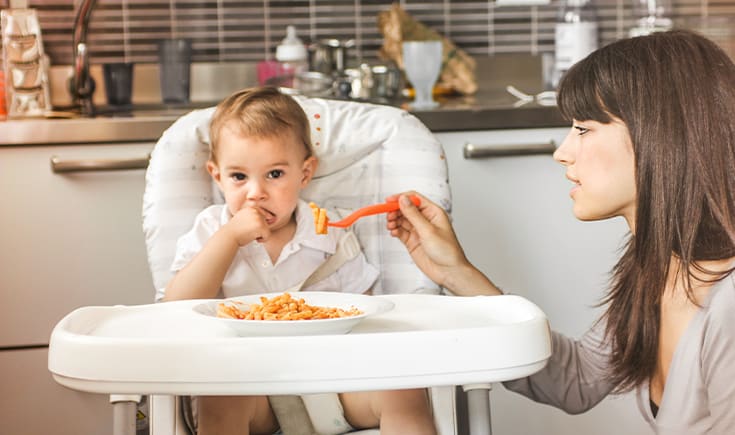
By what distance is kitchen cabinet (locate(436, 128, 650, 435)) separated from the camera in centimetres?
209

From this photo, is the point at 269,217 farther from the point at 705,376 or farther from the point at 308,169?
the point at 705,376

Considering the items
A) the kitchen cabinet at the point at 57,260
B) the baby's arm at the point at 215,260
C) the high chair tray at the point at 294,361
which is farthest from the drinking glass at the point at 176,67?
the high chair tray at the point at 294,361

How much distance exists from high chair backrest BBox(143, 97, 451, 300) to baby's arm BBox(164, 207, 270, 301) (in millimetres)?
112

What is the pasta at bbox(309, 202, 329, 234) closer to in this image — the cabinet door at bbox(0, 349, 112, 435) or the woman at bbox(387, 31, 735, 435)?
the woman at bbox(387, 31, 735, 435)

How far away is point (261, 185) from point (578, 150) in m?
0.53

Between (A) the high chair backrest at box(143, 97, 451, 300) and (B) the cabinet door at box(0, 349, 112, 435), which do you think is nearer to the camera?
(A) the high chair backrest at box(143, 97, 451, 300)

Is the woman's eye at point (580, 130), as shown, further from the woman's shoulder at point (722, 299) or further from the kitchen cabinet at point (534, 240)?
the kitchen cabinet at point (534, 240)

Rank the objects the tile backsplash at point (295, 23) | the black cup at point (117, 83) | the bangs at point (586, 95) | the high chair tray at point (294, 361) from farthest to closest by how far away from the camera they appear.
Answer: the tile backsplash at point (295, 23)
the black cup at point (117, 83)
the bangs at point (586, 95)
the high chair tray at point (294, 361)

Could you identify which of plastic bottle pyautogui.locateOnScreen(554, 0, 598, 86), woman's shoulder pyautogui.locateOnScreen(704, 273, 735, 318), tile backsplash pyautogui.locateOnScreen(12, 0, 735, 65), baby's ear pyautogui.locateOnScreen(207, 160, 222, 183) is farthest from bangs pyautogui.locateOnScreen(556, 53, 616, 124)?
tile backsplash pyautogui.locateOnScreen(12, 0, 735, 65)

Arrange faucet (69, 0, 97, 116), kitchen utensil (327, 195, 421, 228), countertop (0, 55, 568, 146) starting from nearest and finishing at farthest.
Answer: kitchen utensil (327, 195, 421, 228) < countertop (0, 55, 568, 146) < faucet (69, 0, 97, 116)

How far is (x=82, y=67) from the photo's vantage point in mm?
2291

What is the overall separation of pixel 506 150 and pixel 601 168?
71 centimetres

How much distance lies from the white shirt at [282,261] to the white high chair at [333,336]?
1.3 inches

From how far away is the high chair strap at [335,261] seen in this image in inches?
67.7
